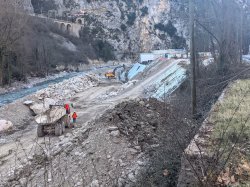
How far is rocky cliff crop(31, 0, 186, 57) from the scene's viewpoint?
89812 millimetres

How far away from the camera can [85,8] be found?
9462cm

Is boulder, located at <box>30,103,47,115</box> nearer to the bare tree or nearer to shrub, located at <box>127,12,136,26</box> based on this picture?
the bare tree

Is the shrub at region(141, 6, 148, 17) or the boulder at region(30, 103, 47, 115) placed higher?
the shrub at region(141, 6, 148, 17)

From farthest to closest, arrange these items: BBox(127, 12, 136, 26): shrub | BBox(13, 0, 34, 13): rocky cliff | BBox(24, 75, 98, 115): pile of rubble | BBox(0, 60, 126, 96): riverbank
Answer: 1. BBox(127, 12, 136, 26): shrub
2. BBox(13, 0, 34, 13): rocky cliff
3. BBox(0, 60, 126, 96): riverbank
4. BBox(24, 75, 98, 115): pile of rubble

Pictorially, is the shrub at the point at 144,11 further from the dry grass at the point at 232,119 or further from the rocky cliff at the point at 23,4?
the dry grass at the point at 232,119

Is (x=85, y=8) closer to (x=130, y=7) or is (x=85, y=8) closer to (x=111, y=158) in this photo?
(x=130, y=7)

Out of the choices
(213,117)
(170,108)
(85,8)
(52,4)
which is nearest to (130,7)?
(85,8)

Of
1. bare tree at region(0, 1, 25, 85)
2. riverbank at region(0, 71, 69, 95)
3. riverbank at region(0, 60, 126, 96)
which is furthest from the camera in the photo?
riverbank at region(0, 60, 126, 96)

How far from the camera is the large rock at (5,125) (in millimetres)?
18891

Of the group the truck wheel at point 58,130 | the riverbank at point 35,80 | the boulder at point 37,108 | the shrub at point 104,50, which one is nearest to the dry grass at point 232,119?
the truck wheel at point 58,130

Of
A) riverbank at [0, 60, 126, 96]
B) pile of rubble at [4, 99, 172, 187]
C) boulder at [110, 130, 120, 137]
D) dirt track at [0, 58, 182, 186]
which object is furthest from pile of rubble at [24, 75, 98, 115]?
boulder at [110, 130, 120, 137]

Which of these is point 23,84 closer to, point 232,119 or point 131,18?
point 232,119

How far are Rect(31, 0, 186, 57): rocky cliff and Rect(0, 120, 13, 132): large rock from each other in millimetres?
65970

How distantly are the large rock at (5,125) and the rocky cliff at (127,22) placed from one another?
2597 inches
